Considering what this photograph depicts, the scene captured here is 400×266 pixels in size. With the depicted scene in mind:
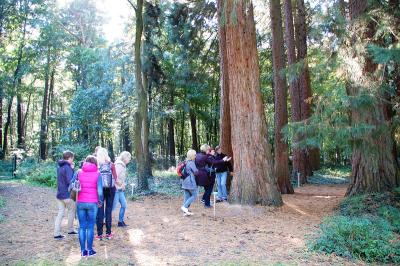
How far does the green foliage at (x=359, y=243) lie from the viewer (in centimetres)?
645

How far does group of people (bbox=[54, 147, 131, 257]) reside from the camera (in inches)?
243

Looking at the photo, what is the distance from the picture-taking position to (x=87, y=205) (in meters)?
6.16

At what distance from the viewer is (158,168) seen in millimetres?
25922

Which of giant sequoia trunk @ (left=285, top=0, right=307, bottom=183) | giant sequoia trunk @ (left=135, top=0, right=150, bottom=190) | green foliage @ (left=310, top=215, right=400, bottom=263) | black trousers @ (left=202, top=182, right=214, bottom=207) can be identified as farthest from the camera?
giant sequoia trunk @ (left=285, top=0, right=307, bottom=183)

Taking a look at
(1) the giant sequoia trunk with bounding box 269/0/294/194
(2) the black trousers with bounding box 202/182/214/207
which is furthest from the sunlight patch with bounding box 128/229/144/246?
(1) the giant sequoia trunk with bounding box 269/0/294/194

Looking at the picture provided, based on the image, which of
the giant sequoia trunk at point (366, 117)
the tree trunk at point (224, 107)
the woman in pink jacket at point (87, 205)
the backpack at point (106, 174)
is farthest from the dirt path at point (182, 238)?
the tree trunk at point (224, 107)

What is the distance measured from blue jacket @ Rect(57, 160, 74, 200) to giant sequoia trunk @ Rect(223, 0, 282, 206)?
15.4 ft

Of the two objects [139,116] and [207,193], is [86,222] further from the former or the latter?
[139,116]

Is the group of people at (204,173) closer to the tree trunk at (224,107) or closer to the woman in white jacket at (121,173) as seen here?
the tree trunk at (224,107)

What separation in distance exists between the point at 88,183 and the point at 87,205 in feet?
1.18

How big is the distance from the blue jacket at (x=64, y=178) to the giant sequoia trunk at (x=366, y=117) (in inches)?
229

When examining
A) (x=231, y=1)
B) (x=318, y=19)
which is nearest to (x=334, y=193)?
(x=318, y=19)

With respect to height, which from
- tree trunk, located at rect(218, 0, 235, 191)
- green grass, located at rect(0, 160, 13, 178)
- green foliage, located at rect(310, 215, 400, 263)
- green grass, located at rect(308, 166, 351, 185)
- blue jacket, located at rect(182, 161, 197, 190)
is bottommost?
green foliage, located at rect(310, 215, 400, 263)

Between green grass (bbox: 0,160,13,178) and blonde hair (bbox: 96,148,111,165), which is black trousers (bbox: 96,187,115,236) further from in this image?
green grass (bbox: 0,160,13,178)
